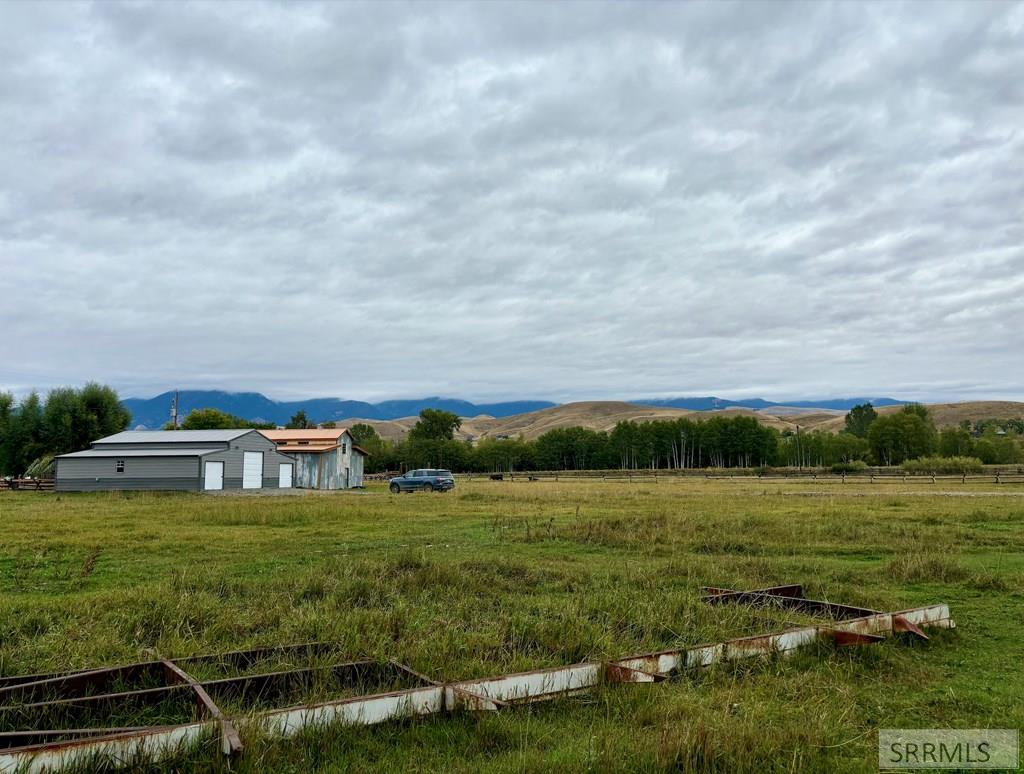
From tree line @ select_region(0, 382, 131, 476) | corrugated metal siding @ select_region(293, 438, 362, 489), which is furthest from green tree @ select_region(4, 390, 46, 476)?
corrugated metal siding @ select_region(293, 438, 362, 489)

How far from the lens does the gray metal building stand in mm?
45500

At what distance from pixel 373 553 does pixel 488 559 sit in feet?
9.59

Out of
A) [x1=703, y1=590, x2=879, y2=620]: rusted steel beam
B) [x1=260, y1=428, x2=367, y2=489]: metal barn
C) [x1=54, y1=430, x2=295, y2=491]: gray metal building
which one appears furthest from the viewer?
[x1=260, y1=428, x2=367, y2=489]: metal barn

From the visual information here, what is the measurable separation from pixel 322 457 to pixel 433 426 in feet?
242

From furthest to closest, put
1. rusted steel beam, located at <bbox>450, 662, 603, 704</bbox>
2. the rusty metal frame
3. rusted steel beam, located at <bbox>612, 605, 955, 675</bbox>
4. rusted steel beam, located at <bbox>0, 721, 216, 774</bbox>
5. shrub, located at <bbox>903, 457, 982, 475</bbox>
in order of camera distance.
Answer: shrub, located at <bbox>903, 457, 982, 475</bbox> → rusted steel beam, located at <bbox>612, 605, 955, 675</bbox> → rusted steel beam, located at <bbox>450, 662, 603, 704</bbox> → the rusty metal frame → rusted steel beam, located at <bbox>0, 721, 216, 774</bbox>

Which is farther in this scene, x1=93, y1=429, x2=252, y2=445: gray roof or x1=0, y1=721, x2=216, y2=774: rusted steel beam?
x1=93, y1=429, x2=252, y2=445: gray roof

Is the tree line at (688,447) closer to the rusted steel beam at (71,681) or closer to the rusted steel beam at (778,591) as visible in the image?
the rusted steel beam at (778,591)

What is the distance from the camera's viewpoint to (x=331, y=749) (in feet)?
16.4

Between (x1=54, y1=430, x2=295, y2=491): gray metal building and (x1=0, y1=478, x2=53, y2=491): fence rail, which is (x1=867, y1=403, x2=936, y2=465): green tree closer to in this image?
(x1=54, y1=430, x2=295, y2=491): gray metal building

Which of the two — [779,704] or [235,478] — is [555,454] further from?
[779,704]

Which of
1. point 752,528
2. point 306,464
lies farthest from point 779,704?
point 306,464

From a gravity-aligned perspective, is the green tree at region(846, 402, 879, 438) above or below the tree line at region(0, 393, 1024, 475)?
above

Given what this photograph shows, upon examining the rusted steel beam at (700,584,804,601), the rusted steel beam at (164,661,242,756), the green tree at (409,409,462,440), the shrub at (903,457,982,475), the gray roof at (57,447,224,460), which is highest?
the green tree at (409,409,462,440)

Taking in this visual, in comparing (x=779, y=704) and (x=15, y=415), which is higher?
(x=15, y=415)
